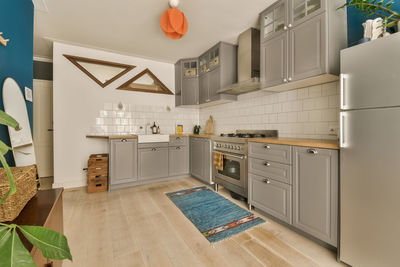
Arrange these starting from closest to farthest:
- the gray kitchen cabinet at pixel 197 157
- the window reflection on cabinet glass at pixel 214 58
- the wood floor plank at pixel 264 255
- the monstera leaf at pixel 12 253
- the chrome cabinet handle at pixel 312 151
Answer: the monstera leaf at pixel 12 253, the wood floor plank at pixel 264 255, the chrome cabinet handle at pixel 312 151, the window reflection on cabinet glass at pixel 214 58, the gray kitchen cabinet at pixel 197 157

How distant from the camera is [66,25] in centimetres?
286

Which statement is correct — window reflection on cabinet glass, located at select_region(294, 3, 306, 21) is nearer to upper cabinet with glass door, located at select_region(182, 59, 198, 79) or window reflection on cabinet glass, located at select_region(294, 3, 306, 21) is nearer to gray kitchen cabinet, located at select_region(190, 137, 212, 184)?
gray kitchen cabinet, located at select_region(190, 137, 212, 184)

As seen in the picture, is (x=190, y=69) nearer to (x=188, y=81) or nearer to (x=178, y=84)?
(x=188, y=81)

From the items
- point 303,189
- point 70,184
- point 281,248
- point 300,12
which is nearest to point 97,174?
point 70,184

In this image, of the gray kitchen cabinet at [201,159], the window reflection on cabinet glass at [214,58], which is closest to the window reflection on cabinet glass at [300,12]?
the window reflection on cabinet glass at [214,58]

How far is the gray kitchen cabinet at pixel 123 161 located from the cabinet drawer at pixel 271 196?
7.17 feet

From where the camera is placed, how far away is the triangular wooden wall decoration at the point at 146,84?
13.1 ft

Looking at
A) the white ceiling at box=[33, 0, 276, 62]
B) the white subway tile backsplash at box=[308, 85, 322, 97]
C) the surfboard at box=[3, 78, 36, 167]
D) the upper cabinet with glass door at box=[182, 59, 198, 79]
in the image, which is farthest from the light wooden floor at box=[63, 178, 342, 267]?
the upper cabinet with glass door at box=[182, 59, 198, 79]

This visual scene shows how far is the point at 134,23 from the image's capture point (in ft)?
9.22

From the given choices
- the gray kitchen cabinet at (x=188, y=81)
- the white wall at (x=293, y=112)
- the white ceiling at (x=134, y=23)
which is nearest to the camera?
the white wall at (x=293, y=112)

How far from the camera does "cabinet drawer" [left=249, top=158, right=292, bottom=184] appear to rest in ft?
6.36

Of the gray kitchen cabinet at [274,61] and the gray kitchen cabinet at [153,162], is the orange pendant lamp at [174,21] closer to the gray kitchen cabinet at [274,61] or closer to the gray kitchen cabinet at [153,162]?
the gray kitchen cabinet at [274,61]

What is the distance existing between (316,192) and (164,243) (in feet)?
4.97

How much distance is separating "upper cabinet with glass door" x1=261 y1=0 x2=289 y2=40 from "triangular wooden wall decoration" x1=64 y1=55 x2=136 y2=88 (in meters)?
2.79
